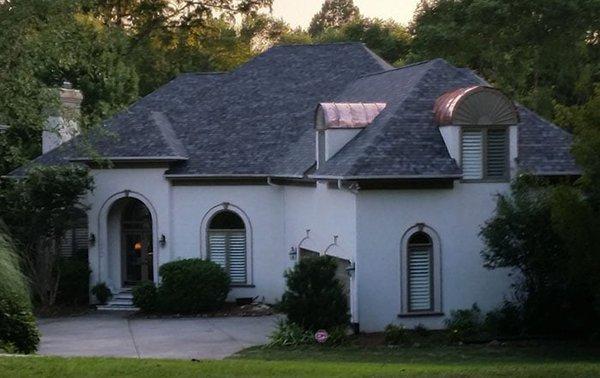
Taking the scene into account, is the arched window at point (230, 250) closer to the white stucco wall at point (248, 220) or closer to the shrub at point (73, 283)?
the white stucco wall at point (248, 220)

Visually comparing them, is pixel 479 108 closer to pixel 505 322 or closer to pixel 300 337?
pixel 505 322

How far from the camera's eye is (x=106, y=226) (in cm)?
3238

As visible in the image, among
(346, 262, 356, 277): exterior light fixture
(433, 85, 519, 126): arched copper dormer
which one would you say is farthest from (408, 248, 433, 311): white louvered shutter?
(433, 85, 519, 126): arched copper dormer

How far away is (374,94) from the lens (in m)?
30.5

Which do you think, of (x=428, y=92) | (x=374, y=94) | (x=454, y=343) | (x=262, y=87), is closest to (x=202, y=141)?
(x=262, y=87)

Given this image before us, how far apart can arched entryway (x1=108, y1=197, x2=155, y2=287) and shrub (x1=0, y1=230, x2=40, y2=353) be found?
11344mm

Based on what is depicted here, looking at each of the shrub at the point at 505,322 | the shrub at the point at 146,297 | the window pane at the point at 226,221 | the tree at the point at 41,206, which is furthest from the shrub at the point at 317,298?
the tree at the point at 41,206

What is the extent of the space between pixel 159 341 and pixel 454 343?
6.53 metres

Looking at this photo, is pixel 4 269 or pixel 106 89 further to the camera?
pixel 106 89

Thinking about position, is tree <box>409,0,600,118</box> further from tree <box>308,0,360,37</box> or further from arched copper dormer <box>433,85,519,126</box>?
tree <box>308,0,360,37</box>

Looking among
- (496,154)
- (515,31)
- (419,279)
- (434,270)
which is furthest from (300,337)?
(515,31)

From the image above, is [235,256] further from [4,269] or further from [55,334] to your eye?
[4,269]

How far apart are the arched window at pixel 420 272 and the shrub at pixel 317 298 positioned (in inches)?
71.0

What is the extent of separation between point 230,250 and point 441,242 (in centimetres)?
828
